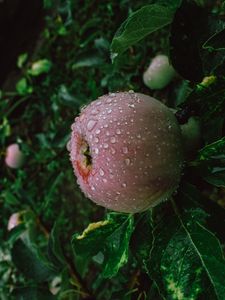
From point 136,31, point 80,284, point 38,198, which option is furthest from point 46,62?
point 136,31

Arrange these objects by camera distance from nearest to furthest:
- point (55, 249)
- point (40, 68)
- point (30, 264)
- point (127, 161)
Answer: point (127, 161)
point (55, 249)
point (30, 264)
point (40, 68)

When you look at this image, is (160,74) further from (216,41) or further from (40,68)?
(40,68)

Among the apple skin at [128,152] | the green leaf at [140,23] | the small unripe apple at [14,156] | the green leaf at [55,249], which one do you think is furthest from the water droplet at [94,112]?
the small unripe apple at [14,156]

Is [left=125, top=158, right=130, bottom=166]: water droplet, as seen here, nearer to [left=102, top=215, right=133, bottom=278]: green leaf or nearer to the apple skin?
the apple skin

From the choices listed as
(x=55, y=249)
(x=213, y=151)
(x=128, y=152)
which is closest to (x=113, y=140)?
(x=128, y=152)

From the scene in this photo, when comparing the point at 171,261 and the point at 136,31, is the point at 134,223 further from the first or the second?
the point at 136,31

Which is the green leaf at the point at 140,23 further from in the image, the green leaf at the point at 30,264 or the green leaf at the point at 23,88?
the green leaf at the point at 23,88
